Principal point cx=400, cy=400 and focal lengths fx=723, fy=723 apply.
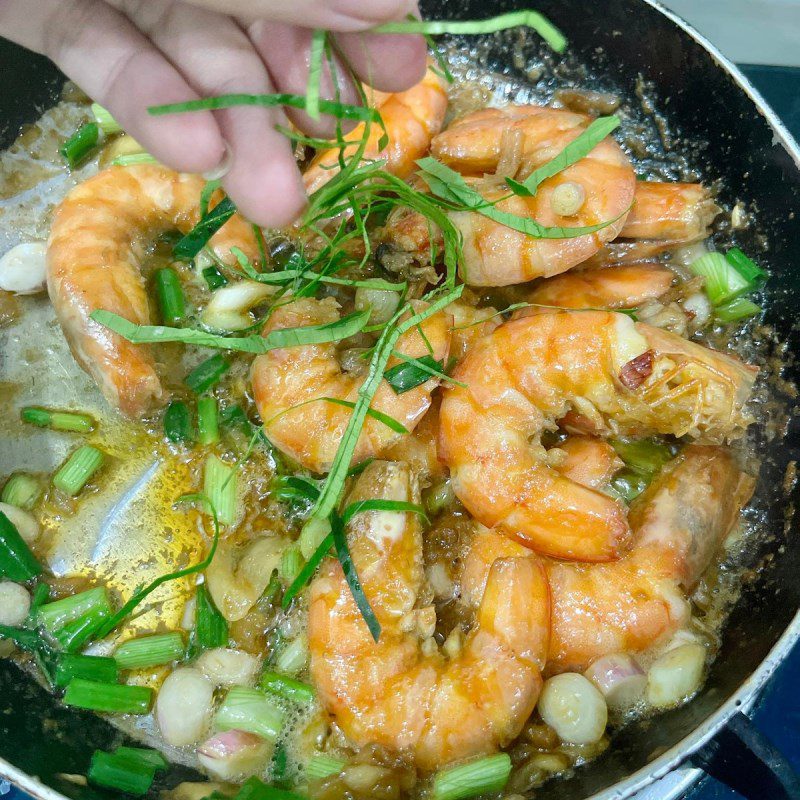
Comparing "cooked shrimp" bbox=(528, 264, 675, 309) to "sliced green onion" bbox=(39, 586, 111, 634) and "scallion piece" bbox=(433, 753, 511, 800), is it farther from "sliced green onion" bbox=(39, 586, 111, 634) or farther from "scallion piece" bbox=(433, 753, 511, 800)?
"sliced green onion" bbox=(39, 586, 111, 634)

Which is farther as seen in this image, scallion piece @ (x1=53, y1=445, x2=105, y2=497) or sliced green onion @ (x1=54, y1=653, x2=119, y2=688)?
scallion piece @ (x1=53, y1=445, x2=105, y2=497)

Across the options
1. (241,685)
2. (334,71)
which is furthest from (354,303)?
(241,685)

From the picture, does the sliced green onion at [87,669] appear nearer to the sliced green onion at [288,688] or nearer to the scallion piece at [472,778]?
the sliced green onion at [288,688]

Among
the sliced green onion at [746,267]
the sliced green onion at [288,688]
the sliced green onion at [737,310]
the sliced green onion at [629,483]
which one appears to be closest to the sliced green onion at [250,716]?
the sliced green onion at [288,688]

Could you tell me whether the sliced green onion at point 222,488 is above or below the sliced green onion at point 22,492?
above

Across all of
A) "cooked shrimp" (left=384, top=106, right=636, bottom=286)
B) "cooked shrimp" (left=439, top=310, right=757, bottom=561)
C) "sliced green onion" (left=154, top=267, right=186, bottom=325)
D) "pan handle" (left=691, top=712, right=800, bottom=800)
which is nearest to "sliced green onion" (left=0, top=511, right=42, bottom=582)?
"sliced green onion" (left=154, top=267, right=186, bottom=325)

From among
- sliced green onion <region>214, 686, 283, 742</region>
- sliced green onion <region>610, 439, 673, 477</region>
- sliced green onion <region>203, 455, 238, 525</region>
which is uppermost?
sliced green onion <region>610, 439, 673, 477</region>

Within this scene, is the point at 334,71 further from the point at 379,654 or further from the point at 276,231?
the point at 379,654
